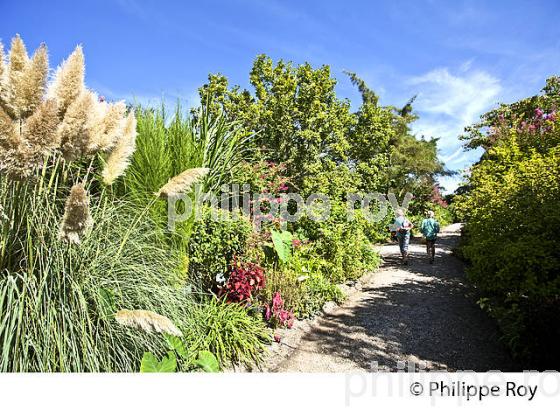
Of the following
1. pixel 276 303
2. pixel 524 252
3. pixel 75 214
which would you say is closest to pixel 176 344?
pixel 75 214

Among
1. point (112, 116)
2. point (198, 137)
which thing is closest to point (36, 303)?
point (112, 116)

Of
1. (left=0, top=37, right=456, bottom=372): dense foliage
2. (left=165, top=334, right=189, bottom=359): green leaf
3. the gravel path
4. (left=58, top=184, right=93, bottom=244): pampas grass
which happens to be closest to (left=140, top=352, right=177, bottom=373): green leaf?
(left=0, top=37, right=456, bottom=372): dense foliage

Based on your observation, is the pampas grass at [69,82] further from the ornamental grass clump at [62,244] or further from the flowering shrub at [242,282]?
the flowering shrub at [242,282]

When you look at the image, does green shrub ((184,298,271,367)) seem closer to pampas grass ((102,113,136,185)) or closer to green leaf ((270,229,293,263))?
green leaf ((270,229,293,263))

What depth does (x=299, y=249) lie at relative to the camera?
21.2 ft

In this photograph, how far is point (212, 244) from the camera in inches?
181

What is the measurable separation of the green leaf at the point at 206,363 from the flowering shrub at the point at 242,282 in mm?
1173

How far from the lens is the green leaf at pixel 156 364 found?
2.68 m

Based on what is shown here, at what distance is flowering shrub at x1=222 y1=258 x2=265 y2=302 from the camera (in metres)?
4.55

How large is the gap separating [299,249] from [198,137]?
2390mm

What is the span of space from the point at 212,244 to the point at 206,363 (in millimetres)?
1616

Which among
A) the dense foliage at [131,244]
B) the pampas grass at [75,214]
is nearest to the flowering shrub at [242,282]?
the dense foliage at [131,244]

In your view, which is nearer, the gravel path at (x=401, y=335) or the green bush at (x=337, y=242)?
the gravel path at (x=401, y=335)

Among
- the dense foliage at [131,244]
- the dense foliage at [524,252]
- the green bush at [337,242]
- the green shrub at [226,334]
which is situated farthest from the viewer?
the green bush at [337,242]
